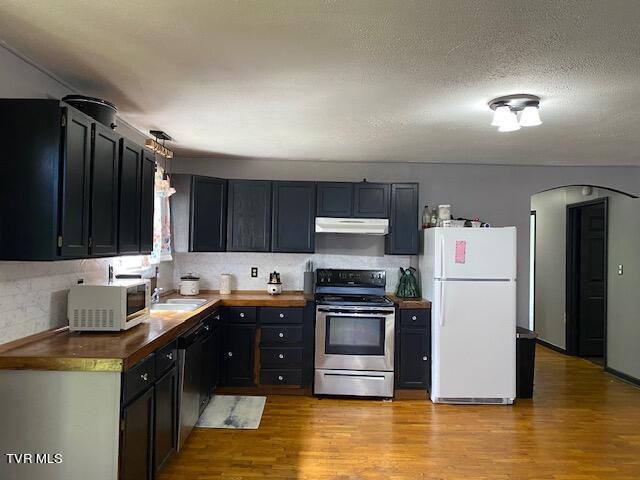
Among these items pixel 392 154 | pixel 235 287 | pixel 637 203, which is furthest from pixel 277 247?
pixel 637 203

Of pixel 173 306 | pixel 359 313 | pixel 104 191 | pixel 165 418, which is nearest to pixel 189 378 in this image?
pixel 165 418

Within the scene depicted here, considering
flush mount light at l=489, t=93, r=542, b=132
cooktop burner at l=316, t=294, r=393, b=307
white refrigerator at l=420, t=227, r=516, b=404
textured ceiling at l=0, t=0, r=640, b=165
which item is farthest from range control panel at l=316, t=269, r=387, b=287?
flush mount light at l=489, t=93, r=542, b=132

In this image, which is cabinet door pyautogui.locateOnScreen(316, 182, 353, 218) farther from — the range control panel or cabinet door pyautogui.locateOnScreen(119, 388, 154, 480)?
cabinet door pyautogui.locateOnScreen(119, 388, 154, 480)

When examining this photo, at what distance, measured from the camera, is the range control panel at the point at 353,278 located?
484cm

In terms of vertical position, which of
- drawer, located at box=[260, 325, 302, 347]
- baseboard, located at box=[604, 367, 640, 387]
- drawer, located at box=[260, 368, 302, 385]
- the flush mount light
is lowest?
baseboard, located at box=[604, 367, 640, 387]

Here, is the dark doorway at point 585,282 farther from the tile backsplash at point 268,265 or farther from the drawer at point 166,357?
the drawer at point 166,357

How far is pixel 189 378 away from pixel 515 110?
112 inches

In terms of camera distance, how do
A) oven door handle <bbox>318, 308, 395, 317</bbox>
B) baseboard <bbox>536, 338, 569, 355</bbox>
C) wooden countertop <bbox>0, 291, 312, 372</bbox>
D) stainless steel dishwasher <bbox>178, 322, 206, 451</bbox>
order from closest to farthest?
wooden countertop <bbox>0, 291, 312, 372</bbox> → stainless steel dishwasher <bbox>178, 322, 206, 451</bbox> → oven door handle <bbox>318, 308, 395, 317</bbox> → baseboard <bbox>536, 338, 569, 355</bbox>

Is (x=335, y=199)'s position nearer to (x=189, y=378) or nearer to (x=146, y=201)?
(x=146, y=201)

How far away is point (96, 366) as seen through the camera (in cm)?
212

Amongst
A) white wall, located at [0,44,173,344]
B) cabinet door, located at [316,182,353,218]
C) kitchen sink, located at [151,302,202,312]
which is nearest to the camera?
white wall, located at [0,44,173,344]

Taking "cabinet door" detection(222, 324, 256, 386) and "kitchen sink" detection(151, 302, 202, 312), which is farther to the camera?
"cabinet door" detection(222, 324, 256, 386)

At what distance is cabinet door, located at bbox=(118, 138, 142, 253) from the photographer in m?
2.89

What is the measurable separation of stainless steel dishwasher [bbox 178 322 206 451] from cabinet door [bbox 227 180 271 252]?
4.28ft
